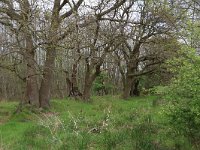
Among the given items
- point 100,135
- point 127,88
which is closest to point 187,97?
point 100,135

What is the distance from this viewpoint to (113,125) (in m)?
11.4

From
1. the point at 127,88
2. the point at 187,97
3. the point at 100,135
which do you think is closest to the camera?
the point at 187,97

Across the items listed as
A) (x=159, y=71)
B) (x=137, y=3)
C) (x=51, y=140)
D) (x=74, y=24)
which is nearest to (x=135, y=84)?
(x=159, y=71)

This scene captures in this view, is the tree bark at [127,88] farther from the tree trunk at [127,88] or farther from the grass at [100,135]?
the grass at [100,135]

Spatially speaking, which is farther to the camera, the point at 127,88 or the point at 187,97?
the point at 127,88

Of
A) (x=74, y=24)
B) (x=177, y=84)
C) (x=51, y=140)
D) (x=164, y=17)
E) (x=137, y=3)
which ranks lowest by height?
(x=51, y=140)

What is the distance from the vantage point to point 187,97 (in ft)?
27.9

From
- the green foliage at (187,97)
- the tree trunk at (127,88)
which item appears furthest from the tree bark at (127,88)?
the green foliage at (187,97)

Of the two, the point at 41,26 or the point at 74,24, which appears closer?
the point at 41,26

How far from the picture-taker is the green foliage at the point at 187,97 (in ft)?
26.6

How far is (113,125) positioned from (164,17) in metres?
9.17

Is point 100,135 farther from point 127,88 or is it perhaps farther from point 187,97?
point 127,88

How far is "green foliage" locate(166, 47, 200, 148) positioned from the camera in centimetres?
811

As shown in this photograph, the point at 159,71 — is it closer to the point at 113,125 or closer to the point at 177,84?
the point at 113,125
